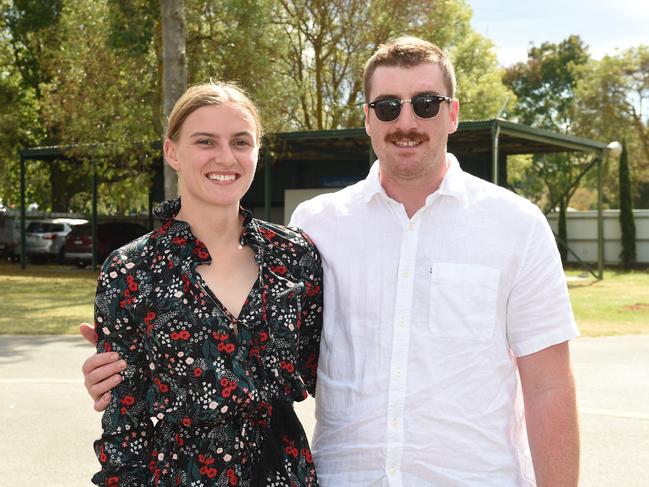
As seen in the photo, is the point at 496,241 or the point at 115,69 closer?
the point at 496,241

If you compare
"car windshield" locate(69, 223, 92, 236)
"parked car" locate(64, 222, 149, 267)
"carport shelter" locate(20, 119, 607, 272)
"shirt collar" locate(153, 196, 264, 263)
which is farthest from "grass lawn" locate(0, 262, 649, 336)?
"shirt collar" locate(153, 196, 264, 263)

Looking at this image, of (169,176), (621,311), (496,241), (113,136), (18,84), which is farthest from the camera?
(18,84)

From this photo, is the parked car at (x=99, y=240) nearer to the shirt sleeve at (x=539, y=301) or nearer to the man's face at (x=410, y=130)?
the man's face at (x=410, y=130)

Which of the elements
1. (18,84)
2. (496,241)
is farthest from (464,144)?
(496,241)

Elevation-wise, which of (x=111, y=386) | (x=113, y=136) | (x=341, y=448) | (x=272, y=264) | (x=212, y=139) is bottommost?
(x=341, y=448)

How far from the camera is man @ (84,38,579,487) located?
242 centimetres

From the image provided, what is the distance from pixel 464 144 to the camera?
24.9 metres

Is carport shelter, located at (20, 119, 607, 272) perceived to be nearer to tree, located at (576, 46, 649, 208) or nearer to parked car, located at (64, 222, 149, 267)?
parked car, located at (64, 222, 149, 267)

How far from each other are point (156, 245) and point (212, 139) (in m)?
0.36

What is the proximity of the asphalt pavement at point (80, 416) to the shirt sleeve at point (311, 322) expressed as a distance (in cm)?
340

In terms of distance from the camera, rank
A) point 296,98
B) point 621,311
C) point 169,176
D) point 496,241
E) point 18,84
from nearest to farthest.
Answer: point 496,241
point 621,311
point 169,176
point 296,98
point 18,84

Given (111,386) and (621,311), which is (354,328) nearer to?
(111,386)

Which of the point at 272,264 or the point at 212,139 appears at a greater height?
the point at 212,139

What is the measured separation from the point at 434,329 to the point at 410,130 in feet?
1.99
